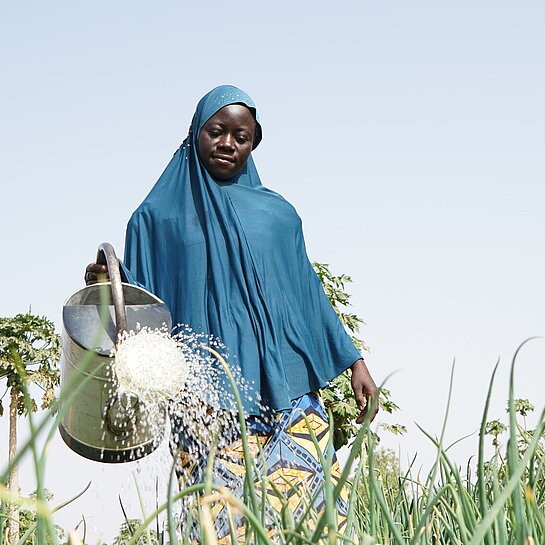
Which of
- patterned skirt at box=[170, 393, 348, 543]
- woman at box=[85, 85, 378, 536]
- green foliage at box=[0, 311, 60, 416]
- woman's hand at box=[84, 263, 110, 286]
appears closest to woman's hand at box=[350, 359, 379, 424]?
woman at box=[85, 85, 378, 536]

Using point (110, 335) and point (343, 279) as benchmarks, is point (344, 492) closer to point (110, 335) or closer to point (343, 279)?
point (110, 335)

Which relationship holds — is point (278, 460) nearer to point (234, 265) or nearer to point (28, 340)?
point (234, 265)

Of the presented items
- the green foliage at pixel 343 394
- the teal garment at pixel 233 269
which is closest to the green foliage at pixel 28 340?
the green foliage at pixel 343 394

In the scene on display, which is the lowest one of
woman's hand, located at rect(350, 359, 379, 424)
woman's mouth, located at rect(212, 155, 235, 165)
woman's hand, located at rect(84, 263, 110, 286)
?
woman's hand, located at rect(350, 359, 379, 424)

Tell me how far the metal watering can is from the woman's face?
1.77ft

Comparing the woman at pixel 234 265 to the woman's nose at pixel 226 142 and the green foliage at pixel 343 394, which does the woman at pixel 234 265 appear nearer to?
the woman's nose at pixel 226 142

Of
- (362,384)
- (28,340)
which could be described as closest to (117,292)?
(362,384)

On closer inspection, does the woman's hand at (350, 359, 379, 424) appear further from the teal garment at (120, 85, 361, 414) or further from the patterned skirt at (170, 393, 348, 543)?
the patterned skirt at (170, 393, 348, 543)

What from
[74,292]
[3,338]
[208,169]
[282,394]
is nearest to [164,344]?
[74,292]

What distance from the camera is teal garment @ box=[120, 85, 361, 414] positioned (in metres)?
2.53

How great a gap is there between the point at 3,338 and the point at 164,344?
520 inches

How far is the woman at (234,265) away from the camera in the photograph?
8.28 ft

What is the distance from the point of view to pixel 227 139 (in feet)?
8.45

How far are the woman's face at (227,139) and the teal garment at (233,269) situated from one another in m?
0.02
